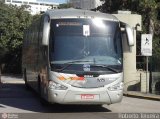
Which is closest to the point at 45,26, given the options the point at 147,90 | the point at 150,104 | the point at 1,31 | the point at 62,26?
the point at 62,26

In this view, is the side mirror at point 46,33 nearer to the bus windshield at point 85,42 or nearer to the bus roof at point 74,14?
the bus windshield at point 85,42

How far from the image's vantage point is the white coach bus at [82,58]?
15836mm

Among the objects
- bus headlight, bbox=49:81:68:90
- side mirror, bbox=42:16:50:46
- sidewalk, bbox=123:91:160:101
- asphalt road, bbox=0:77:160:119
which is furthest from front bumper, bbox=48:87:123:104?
sidewalk, bbox=123:91:160:101

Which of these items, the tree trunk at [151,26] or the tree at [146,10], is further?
the tree trunk at [151,26]

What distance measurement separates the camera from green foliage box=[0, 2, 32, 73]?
50156mm

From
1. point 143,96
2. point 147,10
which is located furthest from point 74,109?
point 147,10

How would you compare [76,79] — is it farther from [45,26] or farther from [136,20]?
[136,20]

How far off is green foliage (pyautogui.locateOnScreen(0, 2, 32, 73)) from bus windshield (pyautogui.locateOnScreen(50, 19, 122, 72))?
32.2m

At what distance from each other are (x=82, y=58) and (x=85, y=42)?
1.89ft

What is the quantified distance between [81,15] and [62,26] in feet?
2.57

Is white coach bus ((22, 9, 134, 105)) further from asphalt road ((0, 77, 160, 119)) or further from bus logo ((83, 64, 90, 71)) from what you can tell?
asphalt road ((0, 77, 160, 119))

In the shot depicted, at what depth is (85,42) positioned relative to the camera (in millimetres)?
16328

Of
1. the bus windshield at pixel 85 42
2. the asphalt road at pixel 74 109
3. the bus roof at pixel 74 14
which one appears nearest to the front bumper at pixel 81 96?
the asphalt road at pixel 74 109

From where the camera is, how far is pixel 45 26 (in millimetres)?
16359
